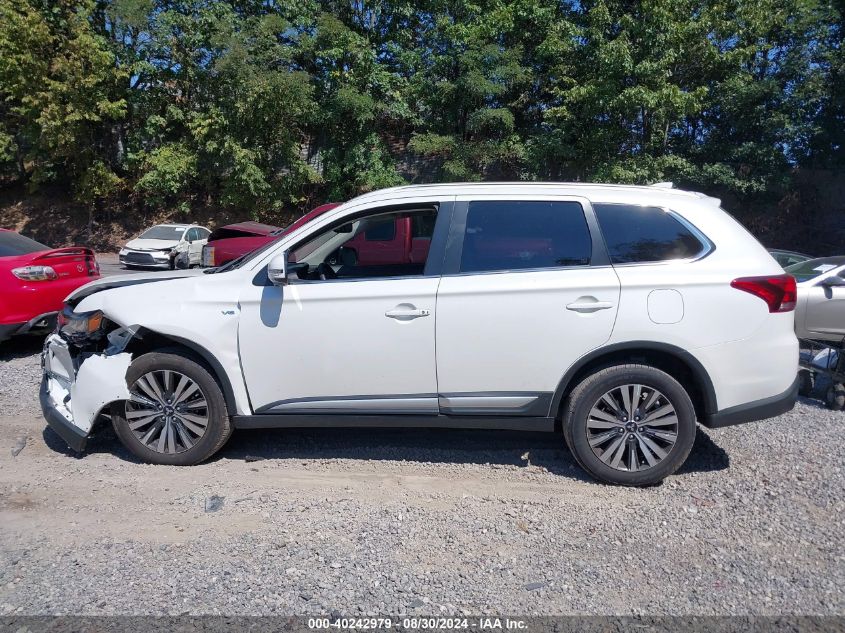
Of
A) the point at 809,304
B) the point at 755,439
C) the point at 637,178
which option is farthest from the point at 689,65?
the point at 755,439

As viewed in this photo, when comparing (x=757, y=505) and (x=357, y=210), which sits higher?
(x=357, y=210)

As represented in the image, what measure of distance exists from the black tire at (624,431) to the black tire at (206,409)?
2.34m

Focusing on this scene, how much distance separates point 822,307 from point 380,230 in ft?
19.5

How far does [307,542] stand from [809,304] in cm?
698

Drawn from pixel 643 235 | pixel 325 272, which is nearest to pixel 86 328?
pixel 325 272

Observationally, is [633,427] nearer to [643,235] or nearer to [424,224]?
[643,235]

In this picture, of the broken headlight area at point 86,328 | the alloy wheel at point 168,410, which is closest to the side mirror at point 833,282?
the alloy wheel at point 168,410

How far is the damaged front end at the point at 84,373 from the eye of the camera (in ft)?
14.5

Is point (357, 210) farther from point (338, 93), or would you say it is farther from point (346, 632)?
point (338, 93)

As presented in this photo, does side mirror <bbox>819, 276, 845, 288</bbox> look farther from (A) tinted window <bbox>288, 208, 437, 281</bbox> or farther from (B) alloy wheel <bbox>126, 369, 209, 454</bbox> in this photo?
(B) alloy wheel <bbox>126, 369, 209, 454</bbox>

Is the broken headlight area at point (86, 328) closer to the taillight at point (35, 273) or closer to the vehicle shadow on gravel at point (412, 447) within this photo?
the vehicle shadow on gravel at point (412, 447)

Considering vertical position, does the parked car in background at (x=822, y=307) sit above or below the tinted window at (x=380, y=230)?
below

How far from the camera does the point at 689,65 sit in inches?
759

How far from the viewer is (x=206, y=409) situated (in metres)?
4.37
